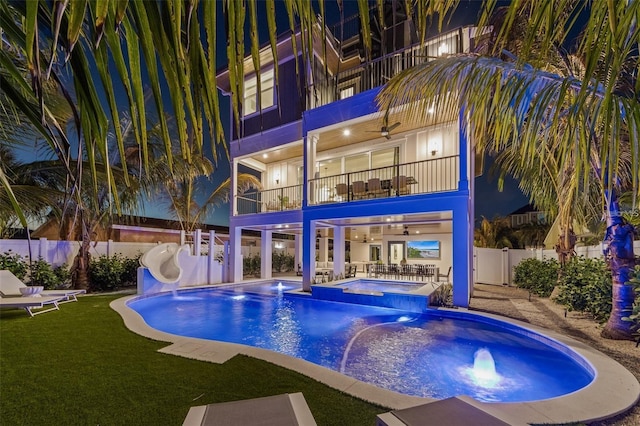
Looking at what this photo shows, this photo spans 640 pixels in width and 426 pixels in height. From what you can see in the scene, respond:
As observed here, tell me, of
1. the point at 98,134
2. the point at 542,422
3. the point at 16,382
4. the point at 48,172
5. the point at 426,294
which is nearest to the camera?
the point at 98,134

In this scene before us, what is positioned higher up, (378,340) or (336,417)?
(336,417)

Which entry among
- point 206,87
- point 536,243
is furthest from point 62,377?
point 536,243

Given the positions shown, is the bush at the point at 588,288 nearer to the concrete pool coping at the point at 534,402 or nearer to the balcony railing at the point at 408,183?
the concrete pool coping at the point at 534,402

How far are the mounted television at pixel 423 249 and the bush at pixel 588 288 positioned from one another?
7461 mm

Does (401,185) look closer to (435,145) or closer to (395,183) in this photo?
(395,183)

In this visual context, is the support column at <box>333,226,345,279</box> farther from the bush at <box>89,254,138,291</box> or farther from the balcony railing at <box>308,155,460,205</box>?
the bush at <box>89,254,138,291</box>

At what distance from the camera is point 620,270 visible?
5.35m

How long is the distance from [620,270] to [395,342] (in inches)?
165

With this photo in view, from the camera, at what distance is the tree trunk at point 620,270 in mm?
5309

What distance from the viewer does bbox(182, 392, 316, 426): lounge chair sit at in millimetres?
1982

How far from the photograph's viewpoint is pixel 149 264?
11.1 meters

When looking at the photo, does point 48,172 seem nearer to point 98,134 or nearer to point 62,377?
point 62,377

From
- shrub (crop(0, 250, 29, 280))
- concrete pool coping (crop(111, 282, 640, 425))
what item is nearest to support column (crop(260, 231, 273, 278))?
shrub (crop(0, 250, 29, 280))

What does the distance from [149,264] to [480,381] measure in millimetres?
10822
